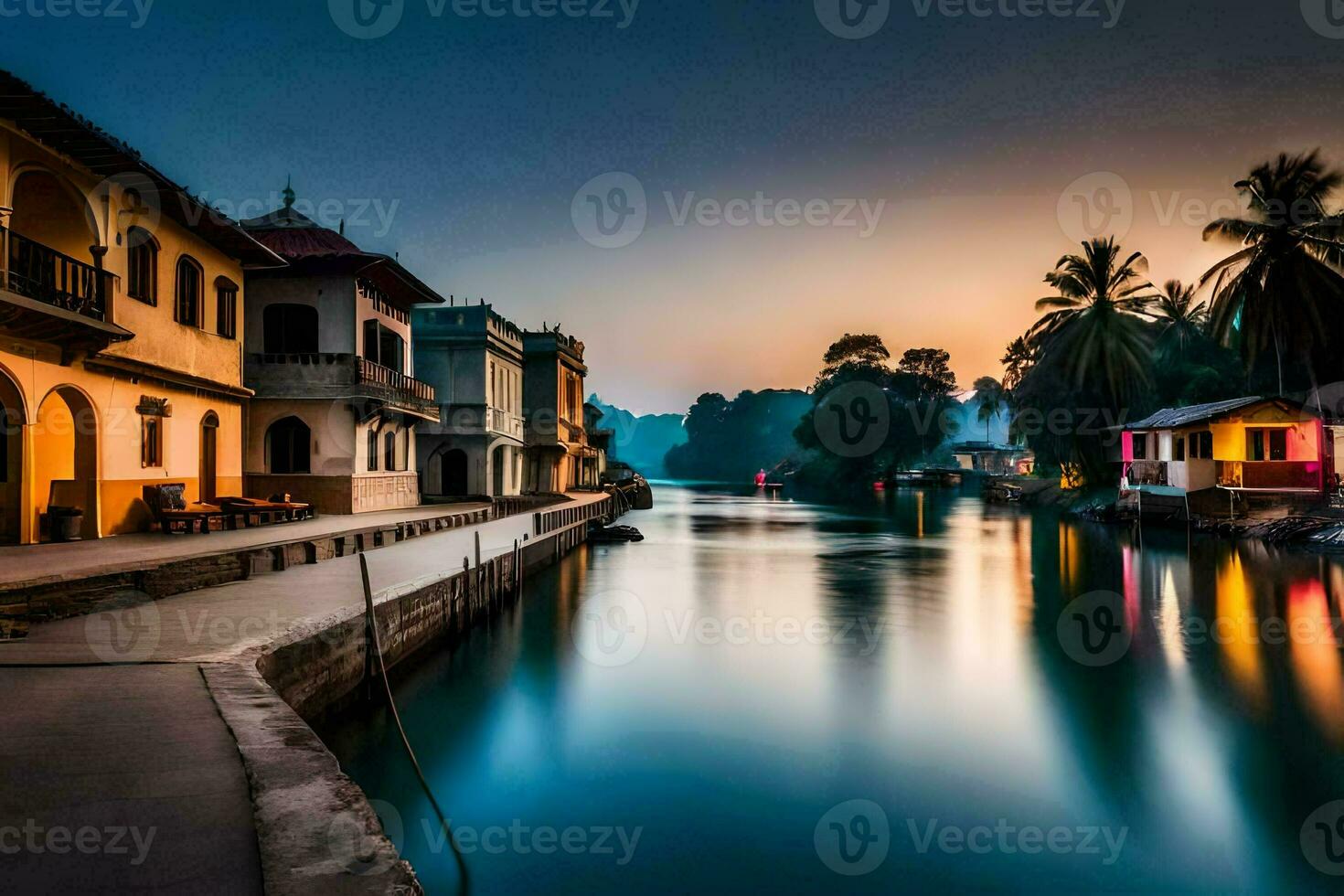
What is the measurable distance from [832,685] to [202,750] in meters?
10.4

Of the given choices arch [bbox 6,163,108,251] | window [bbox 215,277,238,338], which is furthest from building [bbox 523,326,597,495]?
arch [bbox 6,163,108,251]

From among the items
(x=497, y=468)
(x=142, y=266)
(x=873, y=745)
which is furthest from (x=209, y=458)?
(x=873, y=745)

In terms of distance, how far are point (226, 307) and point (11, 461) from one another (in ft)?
25.3

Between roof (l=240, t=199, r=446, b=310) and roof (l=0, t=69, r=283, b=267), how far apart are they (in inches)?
163

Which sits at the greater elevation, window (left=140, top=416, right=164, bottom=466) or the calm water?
window (left=140, top=416, right=164, bottom=466)

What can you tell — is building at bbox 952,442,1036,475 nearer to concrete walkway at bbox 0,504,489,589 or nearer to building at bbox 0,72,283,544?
concrete walkway at bbox 0,504,489,589

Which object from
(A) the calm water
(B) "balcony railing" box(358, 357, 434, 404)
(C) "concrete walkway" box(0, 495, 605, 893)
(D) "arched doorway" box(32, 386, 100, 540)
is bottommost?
(A) the calm water

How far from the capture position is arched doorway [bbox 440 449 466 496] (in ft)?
115

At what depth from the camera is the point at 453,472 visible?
35094 millimetres

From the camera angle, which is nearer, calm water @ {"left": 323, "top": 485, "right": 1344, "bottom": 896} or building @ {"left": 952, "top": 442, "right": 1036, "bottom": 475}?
calm water @ {"left": 323, "top": 485, "right": 1344, "bottom": 896}

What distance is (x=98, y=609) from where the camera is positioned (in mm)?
10203

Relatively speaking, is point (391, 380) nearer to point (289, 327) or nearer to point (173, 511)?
point (289, 327)

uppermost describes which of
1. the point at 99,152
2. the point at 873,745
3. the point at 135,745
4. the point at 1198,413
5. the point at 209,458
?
the point at 99,152

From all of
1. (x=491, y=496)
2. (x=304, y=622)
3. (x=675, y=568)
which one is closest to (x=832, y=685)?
(x=304, y=622)
